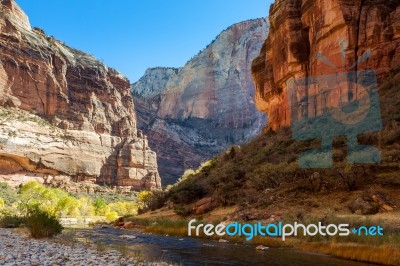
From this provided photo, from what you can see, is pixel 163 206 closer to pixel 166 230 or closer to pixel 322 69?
pixel 166 230

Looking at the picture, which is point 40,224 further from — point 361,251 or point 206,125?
point 206,125

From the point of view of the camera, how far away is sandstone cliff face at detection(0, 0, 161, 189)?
102 metres

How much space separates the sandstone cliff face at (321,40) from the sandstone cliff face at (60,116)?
69.5 m

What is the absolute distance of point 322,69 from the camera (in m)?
44.3

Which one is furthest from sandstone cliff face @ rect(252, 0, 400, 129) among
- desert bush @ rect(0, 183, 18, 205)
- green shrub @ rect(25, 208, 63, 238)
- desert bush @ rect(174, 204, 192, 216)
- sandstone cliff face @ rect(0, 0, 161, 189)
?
sandstone cliff face @ rect(0, 0, 161, 189)

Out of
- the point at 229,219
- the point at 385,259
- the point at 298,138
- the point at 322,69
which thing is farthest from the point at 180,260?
the point at 322,69

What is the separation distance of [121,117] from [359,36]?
374 ft

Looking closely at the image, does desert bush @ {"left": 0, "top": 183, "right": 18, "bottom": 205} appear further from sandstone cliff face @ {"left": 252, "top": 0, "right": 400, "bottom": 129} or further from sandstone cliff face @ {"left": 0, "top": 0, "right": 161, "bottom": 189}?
sandstone cliff face @ {"left": 252, "top": 0, "right": 400, "bottom": 129}

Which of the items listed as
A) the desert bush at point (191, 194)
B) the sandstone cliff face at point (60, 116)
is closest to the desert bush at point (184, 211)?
the desert bush at point (191, 194)

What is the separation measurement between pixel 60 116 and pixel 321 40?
95.9 metres

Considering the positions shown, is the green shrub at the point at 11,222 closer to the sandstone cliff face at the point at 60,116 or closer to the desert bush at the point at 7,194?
the desert bush at the point at 7,194

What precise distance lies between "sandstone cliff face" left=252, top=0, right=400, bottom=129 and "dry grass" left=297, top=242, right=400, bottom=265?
28696 millimetres

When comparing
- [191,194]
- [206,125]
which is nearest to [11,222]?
[191,194]

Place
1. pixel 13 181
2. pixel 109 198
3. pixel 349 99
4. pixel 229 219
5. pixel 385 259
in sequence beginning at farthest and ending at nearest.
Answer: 1. pixel 109 198
2. pixel 13 181
3. pixel 349 99
4. pixel 229 219
5. pixel 385 259
